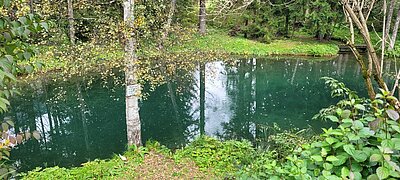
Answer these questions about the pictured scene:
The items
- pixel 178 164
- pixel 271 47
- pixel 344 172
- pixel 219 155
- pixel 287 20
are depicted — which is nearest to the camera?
pixel 344 172

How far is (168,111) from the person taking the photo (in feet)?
30.3

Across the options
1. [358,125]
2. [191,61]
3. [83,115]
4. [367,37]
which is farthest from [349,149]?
[83,115]

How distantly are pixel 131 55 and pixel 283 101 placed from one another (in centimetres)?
629

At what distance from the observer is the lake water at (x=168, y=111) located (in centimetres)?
705

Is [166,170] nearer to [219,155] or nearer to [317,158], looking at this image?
[219,155]

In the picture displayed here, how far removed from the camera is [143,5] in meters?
5.73

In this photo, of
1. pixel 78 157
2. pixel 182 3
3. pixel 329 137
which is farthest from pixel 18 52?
pixel 182 3

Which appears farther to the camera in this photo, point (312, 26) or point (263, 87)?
point (312, 26)

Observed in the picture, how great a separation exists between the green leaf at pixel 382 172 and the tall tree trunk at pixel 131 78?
4197 mm

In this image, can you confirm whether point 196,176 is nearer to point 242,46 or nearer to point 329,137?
point 329,137

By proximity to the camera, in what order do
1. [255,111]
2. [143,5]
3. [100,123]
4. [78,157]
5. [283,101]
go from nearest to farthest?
[143,5] → [78,157] → [100,123] → [255,111] → [283,101]

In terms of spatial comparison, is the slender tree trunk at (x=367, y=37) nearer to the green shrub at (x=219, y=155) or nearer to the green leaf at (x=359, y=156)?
the green leaf at (x=359, y=156)

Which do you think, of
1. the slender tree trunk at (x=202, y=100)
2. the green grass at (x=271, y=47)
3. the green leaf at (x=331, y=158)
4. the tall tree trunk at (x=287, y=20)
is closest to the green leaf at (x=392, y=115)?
the green leaf at (x=331, y=158)

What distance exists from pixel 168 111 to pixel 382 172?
7.99m
